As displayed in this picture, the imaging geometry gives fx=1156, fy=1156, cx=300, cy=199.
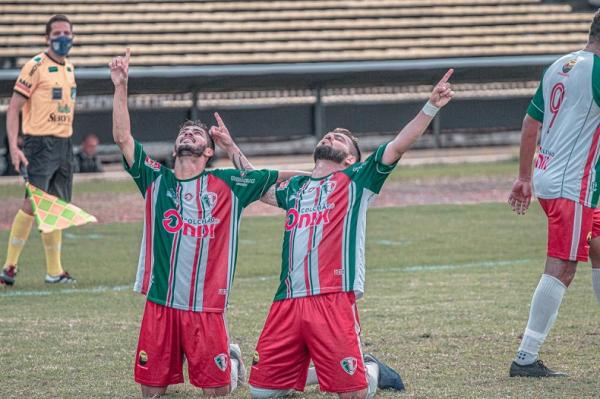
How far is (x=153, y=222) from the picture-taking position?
5.80 meters

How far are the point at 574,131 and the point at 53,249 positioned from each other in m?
5.12

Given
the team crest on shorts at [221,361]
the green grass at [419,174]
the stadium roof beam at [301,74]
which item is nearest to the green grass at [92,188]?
the green grass at [419,174]

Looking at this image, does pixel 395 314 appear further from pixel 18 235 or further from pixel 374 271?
pixel 18 235

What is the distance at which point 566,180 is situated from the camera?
19.5ft

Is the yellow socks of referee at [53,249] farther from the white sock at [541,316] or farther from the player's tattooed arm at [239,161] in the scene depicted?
the white sock at [541,316]

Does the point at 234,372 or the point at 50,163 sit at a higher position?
the point at 50,163

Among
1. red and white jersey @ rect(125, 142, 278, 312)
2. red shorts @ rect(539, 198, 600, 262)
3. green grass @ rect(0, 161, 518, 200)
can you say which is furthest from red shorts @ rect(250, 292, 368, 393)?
green grass @ rect(0, 161, 518, 200)

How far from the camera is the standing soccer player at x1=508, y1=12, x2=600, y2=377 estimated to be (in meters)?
5.91

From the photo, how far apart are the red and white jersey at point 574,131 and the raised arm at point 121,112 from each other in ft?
7.00

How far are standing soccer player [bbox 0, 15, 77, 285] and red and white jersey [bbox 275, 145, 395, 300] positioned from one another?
4.53 meters

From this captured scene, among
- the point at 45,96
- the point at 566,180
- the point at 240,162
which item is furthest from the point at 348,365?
the point at 45,96

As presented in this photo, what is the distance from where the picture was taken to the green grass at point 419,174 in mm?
18562

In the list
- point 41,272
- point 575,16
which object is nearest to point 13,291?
point 41,272

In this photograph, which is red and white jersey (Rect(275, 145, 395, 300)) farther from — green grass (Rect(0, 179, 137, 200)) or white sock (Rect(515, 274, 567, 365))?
green grass (Rect(0, 179, 137, 200))
